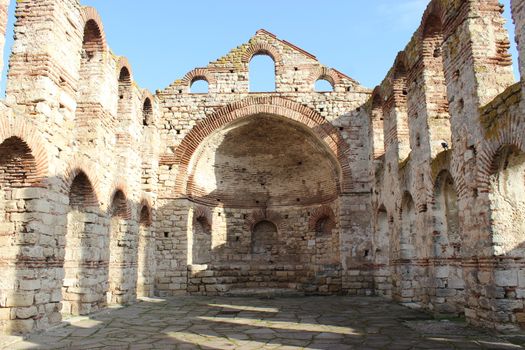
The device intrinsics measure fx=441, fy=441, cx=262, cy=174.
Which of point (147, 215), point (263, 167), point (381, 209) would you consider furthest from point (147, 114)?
point (381, 209)

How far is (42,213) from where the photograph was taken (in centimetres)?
693

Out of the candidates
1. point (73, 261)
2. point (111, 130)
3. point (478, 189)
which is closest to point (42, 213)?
point (73, 261)

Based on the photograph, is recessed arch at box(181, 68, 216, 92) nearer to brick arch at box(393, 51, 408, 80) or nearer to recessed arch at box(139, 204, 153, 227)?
recessed arch at box(139, 204, 153, 227)

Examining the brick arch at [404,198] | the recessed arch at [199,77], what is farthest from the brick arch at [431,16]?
the recessed arch at [199,77]

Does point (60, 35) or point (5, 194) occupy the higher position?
point (60, 35)

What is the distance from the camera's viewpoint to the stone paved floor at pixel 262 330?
5.93 m

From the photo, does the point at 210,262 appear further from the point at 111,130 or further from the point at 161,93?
the point at 111,130

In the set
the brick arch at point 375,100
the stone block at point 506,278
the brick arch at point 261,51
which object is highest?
the brick arch at point 261,51

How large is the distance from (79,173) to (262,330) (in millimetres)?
4696

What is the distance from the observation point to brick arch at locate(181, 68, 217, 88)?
15.2 metres

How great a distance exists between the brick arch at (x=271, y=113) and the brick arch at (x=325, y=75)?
A: 1.18 metres

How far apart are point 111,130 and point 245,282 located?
7.20 meters

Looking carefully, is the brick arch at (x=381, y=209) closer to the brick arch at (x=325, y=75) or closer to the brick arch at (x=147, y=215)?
the brick arch at (x=325, y=75)

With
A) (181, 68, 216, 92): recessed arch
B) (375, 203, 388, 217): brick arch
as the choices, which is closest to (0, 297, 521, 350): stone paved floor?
(375, 203, 388, 217): brick arch
